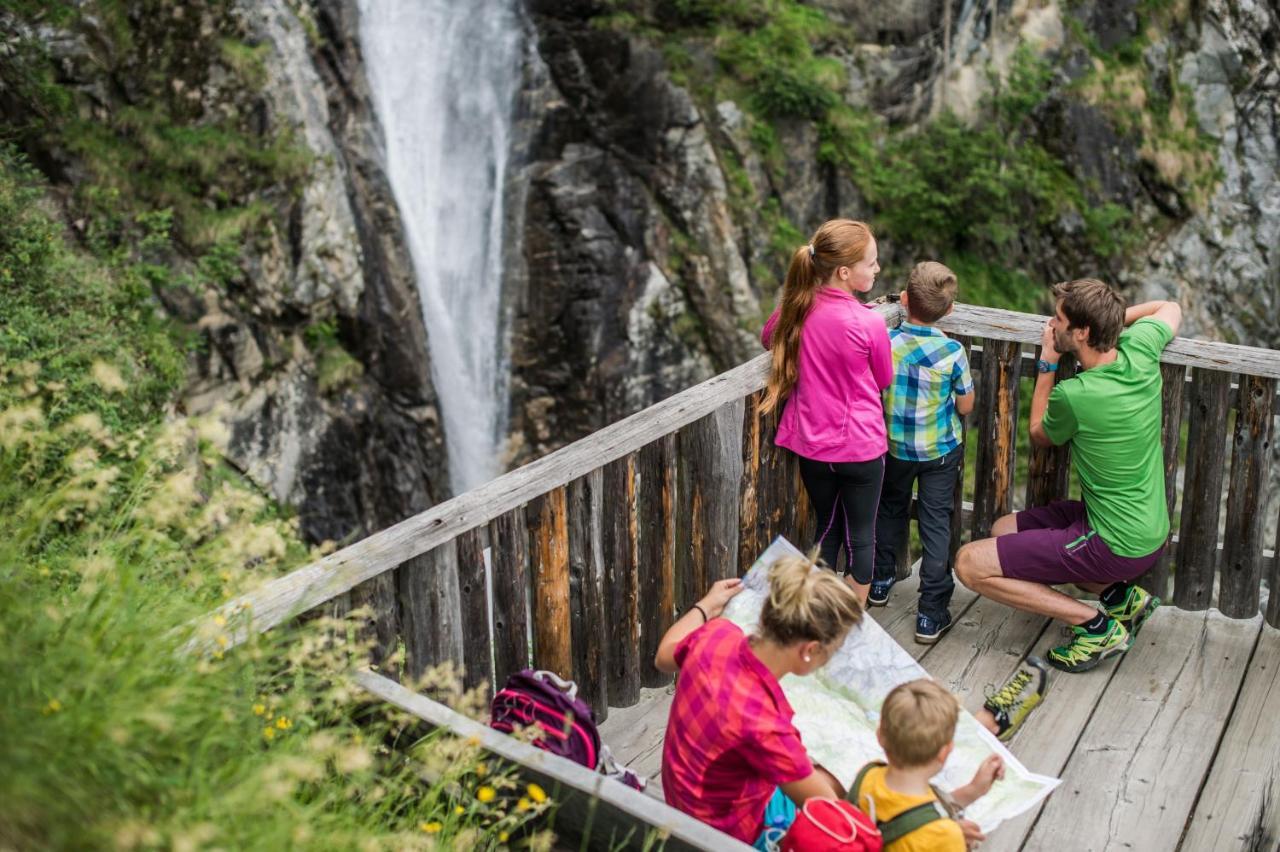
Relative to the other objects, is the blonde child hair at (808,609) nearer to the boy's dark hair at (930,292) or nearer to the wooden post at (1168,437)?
the boy's dark hair at (930,292)

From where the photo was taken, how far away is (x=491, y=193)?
1437 centimetres

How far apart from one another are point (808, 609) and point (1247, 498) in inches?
107

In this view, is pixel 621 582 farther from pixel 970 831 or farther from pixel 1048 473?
pixel 1048 473

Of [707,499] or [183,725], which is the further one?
[707,499]

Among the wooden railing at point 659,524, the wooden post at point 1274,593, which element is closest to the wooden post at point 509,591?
the wooden railing at point 659,524

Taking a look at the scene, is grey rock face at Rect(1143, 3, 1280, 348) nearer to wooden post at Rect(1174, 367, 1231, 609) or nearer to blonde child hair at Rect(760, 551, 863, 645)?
wooden post at Rect(1174, 367, 1231, 609)

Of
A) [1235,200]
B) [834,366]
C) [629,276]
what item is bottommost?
[629,276]

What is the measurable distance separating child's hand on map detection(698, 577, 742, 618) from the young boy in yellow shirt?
0.74 m

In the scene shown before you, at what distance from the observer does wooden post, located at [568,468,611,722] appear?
12.8ft

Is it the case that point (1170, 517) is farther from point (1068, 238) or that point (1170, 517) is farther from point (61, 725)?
point (1068, 238)

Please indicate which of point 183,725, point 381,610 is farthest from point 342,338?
point 183,725

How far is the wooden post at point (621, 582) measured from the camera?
4.01 metres

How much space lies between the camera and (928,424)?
4.73m

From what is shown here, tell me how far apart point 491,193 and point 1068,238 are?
7741mm
